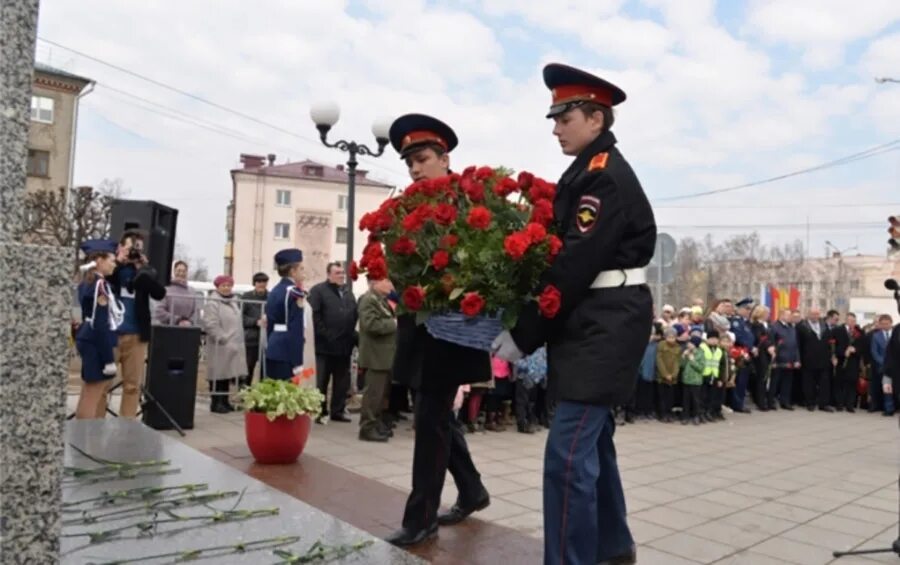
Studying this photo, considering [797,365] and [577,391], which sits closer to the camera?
[577,391]

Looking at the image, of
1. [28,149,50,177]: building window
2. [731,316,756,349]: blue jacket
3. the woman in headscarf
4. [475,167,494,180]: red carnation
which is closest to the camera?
[475,167,494,180]: red carnation

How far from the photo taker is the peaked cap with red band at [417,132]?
13.6 ft

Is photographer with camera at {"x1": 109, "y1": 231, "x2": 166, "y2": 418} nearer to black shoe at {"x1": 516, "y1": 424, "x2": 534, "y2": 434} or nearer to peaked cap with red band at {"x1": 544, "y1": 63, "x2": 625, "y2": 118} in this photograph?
black shoe at {"x1": 516, "y1": 424, "x2": 534, "y2": 434}

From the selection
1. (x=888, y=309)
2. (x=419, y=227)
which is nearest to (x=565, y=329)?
(x=419, y=227)

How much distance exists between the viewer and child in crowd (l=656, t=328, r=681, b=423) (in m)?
11.6

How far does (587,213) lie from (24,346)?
2033 millimetres

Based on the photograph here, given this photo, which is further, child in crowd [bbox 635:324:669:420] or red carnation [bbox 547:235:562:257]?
child in crowd [bbox 635:324:669:420]

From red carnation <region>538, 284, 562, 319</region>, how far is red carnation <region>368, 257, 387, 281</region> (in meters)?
0.76

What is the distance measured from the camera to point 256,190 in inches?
2067

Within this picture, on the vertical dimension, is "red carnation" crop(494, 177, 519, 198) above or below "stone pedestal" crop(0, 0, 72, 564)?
above

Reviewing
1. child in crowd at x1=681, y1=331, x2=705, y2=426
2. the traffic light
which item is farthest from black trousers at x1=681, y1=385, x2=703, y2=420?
the traffic light

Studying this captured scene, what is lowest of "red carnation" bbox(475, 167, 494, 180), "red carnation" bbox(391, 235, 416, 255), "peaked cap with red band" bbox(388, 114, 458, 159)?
"red carnation" bbox(391, 235, 416, 255)

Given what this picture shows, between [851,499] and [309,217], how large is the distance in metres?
49.7

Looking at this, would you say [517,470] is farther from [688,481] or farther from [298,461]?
[298,461]
